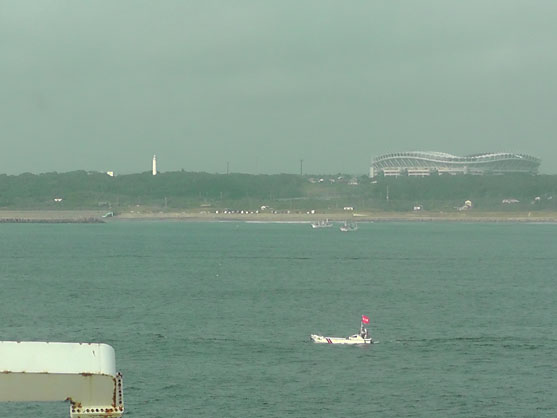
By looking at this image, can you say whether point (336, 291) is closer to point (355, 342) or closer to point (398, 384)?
point (355, 342)

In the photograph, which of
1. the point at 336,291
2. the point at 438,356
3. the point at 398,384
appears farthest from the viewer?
the point at 336,291

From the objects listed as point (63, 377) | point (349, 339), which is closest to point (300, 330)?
point (349, 339)

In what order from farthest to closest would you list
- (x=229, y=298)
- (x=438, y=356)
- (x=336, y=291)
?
(x=336, y=291) < (x=229, y=298) < (x=438, y=356)

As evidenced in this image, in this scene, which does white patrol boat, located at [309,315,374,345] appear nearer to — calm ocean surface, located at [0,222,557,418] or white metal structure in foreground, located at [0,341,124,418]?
calm ocean surface, located at [0,222,557,418]

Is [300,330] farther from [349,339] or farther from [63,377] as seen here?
[63,377]

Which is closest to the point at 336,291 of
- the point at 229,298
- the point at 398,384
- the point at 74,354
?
the point at 229,298

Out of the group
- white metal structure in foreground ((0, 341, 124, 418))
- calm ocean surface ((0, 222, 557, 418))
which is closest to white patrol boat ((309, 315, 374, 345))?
calm ocean surface ((0, 222, 557, 418))
